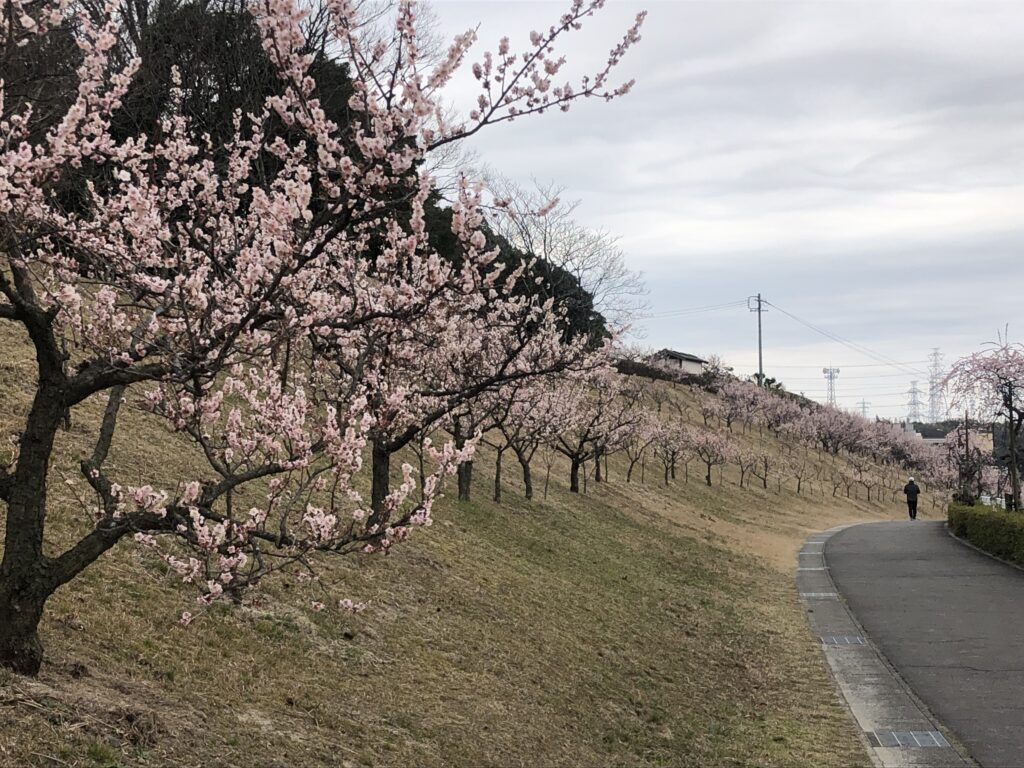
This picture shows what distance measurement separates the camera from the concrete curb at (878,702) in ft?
28.0

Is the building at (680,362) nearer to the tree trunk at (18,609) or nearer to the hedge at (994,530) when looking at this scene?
the hedge at (994,530)

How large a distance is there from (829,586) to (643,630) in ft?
26.4

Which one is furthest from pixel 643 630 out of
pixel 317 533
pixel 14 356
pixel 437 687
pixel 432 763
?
pixel 14 356

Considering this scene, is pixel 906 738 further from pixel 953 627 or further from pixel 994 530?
pixel 994 530

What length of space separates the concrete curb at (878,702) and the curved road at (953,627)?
0.57 ft

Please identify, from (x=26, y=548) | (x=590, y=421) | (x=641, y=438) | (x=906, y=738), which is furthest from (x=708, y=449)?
(x=26, y=548)

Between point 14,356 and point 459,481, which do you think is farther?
point 459,481

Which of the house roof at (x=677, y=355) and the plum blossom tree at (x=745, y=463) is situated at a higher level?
the house roof at (x=677, y=355)

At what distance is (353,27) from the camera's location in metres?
5.73

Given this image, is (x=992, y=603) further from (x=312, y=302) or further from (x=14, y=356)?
(x=14, y=356)

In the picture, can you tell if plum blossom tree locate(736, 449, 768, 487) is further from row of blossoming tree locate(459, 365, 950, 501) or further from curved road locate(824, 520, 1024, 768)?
curved road locate(824, 520, 1024, 768)

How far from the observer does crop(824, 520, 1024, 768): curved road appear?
31.2ft

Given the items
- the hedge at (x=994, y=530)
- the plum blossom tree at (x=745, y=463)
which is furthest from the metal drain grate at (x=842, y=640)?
the plum blossom tree at (x=745, y=463)

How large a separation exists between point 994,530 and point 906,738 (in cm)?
1709
